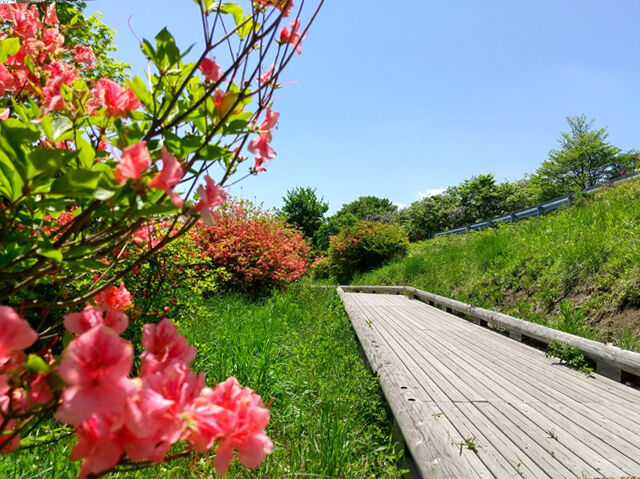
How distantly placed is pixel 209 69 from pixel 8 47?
1.95ft

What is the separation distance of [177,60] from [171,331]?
22.3 inches

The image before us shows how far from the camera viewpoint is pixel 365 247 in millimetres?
15875

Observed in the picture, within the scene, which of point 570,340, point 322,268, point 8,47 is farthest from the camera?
point 322,268

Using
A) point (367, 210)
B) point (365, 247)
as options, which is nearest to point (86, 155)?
point (365, 247)

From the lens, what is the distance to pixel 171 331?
2.30 feet

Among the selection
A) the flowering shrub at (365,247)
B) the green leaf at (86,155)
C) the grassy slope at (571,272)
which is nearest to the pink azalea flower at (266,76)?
the green leaf at (86,155)

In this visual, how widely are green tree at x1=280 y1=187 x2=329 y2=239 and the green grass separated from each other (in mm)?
22179

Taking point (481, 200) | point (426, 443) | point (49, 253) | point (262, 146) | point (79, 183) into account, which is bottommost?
point (426, 443)

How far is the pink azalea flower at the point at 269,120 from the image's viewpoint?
0.92 metres

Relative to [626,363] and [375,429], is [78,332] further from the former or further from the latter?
[626,363]

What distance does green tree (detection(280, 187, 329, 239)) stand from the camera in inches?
1094

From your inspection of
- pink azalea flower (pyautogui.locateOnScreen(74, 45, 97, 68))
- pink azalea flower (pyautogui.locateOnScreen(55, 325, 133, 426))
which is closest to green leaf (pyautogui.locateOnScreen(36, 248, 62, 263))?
pink azalea flower (pyautogui.locateOnScreen(55, 325, 133, 426))

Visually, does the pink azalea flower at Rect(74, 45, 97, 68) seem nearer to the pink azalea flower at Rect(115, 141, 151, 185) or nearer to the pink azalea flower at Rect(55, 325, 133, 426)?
the pink azalea flower at Rect(115, 141, 151, 185)

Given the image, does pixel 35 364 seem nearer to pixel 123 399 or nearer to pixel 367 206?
pixel 123 399
